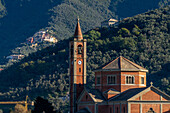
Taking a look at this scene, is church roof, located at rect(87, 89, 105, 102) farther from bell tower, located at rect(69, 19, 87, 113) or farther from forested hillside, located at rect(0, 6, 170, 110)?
forested hillside, located at rect(0, 6, 170, 110)

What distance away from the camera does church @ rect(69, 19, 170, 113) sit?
9319 cm

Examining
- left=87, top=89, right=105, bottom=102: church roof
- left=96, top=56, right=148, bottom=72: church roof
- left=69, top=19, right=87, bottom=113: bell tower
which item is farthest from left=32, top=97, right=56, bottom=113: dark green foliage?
left=96, top=56, right=148, bottom=72: church roof

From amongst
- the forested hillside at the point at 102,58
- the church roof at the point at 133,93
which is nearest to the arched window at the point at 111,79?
the church roof at the point at 133,93

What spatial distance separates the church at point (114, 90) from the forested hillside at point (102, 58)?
4242cm

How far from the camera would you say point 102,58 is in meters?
160

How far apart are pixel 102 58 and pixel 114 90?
60.8 meters

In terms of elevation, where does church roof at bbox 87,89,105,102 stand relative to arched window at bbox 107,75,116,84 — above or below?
below

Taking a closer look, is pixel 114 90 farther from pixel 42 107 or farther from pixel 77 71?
pixel 42 107

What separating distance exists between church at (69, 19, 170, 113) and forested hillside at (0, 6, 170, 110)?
4242 cm

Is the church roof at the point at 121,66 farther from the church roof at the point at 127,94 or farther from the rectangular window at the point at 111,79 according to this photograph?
the church roof at the point at 127,94

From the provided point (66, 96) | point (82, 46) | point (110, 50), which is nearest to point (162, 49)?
point (110, 50)

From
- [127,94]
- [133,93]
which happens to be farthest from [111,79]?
[133,93]

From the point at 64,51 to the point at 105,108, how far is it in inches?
3137

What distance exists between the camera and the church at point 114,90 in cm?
9319
